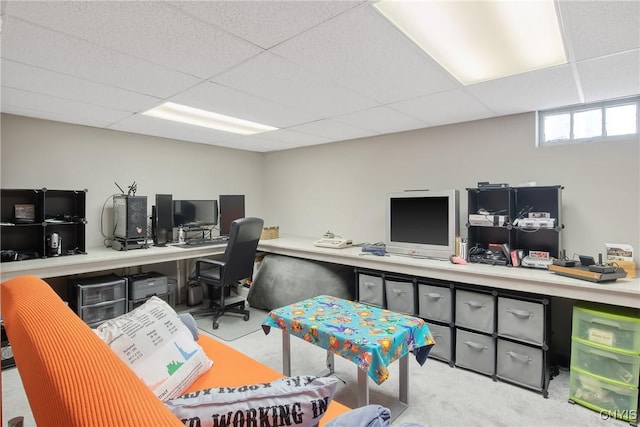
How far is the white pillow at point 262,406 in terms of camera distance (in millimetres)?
911

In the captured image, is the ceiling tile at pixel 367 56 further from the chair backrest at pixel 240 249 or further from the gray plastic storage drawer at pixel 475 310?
the chair backrest at pixel 240 249

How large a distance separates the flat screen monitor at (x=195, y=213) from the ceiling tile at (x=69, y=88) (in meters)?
1.62

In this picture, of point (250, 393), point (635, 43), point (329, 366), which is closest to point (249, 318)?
Result: point (329, 366)

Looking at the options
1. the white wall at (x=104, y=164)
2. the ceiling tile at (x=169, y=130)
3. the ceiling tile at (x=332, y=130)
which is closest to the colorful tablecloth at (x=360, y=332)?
the ceiling tile at (x=332, y=130)

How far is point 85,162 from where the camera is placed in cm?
362

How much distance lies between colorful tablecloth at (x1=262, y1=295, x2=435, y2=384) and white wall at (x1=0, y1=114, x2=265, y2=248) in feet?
9.20

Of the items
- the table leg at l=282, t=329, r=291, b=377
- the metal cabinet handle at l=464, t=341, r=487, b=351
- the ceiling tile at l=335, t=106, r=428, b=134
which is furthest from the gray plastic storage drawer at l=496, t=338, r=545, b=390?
the ceiling tile at l=335, t=106, r=428, b=134

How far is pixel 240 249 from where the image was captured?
3.57 meters

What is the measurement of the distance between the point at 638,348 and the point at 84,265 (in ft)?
14.1

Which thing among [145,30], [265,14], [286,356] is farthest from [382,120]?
[286,356]

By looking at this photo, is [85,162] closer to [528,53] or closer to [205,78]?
[205,78]

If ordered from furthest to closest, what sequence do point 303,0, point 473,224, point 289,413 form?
point 473,224 → point 303,0 → point 289,413

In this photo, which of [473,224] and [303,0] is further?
[473,224]

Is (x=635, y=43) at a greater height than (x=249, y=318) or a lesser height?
greater
